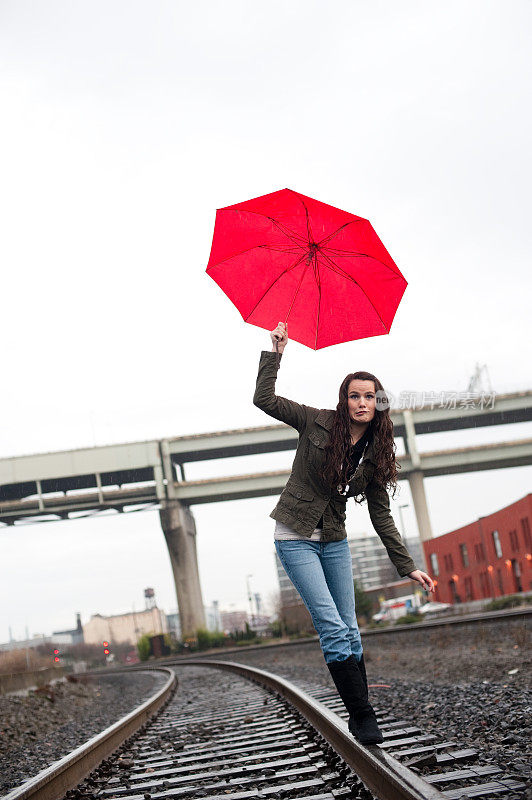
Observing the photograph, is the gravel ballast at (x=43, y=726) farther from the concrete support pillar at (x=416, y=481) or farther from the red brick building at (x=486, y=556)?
the red brick building at (x=486, y=556)

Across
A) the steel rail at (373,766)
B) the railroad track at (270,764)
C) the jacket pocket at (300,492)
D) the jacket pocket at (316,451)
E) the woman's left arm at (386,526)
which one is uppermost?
the jacket pocket at (316,451)

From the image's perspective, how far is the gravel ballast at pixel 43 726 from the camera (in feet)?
20.5

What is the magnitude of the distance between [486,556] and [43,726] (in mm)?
46408

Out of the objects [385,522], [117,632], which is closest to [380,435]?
[385,522]

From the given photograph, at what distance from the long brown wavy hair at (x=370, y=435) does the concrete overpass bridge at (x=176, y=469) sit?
3781 centimetres

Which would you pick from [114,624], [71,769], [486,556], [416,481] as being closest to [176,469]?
[416,481]

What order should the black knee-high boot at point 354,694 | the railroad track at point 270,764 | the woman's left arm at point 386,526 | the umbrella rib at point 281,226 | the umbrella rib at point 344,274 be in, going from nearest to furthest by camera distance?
the railroad track at point 270,764, the black knee-high boot at point 354,694, the woman's left arm at point 386,526, the umbrella rib at point 281,226, the umbrella rib at point 344,274


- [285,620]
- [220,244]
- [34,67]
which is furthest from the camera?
[285,620]

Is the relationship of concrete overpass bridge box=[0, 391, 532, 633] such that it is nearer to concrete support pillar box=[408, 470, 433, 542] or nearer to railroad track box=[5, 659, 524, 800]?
concrete support pillar box=[408, 470, 433, 542]

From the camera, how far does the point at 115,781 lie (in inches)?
A: 176

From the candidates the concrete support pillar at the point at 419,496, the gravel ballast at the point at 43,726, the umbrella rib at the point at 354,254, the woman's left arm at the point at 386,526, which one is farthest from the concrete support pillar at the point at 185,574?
the woman's left arm at the point at 386,526

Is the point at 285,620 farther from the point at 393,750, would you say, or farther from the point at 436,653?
the point at 393,750

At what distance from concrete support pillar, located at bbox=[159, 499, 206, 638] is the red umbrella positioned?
4066 centimetres

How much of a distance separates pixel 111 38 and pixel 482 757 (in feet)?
35.1
